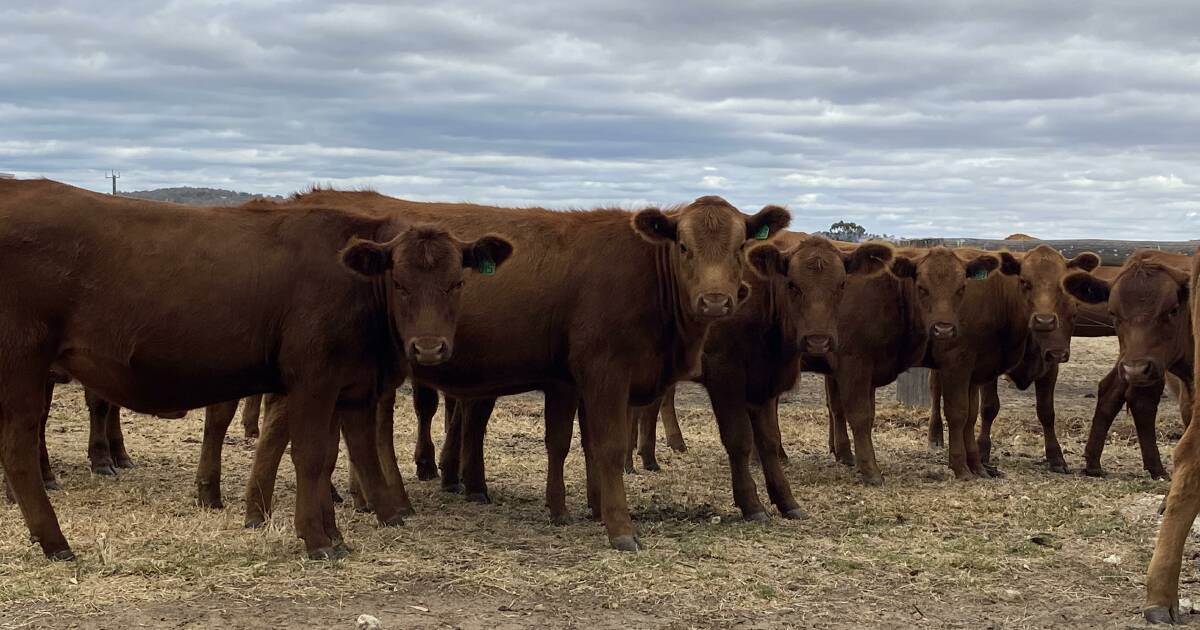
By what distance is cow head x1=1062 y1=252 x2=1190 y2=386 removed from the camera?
32.4 ft

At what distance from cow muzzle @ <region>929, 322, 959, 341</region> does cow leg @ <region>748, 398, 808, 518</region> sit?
244 centimetres

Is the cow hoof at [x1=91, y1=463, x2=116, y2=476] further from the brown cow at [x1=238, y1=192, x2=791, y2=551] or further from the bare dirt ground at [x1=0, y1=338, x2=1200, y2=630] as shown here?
the brown cow at [x1=238, y1=192, x2=791, y2=551]

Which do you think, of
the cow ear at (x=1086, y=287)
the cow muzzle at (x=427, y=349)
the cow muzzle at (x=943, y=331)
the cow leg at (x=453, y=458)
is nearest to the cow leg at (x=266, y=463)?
the cow muzzle at (x=427, y=349)

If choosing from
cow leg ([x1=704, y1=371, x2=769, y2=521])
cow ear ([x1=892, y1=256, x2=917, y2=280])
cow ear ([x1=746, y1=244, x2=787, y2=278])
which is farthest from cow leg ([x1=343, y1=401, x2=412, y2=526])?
cow ear ([x1=892, y1=256, x2=917, y2=280])

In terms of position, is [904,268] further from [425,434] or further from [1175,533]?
[1175,533]

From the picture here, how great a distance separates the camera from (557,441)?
29.6ft

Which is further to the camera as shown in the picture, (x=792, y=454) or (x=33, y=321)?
(x=792, y=454)

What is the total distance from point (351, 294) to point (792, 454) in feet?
22.8

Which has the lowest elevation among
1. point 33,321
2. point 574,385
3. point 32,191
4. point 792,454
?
point 792,454

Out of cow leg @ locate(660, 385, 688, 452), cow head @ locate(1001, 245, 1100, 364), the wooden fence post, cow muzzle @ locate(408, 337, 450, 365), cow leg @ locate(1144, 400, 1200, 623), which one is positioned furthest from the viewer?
the wooden fence post

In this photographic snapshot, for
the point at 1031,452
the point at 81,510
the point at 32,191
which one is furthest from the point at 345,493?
the point at 1031,452

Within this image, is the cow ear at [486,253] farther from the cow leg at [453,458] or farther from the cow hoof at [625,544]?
the cow leg at [453,458]

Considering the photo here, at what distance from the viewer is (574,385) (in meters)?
8.58

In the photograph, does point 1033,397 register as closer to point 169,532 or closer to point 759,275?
point 759,275
